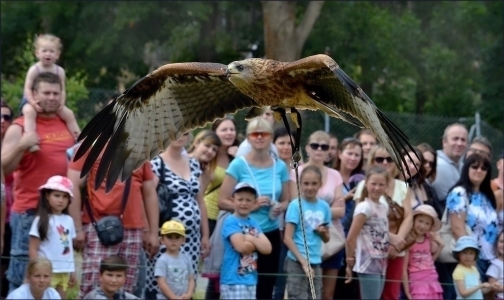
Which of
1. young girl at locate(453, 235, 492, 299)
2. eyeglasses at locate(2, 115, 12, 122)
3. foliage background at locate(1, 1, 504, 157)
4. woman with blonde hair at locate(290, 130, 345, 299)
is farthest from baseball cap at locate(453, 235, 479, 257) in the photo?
foliage background at locate(1, 1, 504, 157)

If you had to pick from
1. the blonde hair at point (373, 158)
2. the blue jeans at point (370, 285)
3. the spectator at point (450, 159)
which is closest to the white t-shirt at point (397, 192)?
the blonde hair at point (373, 158)

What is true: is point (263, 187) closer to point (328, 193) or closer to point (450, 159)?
point (328, 193)

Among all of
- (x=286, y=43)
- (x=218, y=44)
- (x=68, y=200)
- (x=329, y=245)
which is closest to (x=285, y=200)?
(x=329, y=245)

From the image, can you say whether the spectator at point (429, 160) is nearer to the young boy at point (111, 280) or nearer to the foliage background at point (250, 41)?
the young boy at point (111, 280)

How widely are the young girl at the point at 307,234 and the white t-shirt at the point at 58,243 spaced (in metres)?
1.60

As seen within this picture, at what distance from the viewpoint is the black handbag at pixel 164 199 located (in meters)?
7.21

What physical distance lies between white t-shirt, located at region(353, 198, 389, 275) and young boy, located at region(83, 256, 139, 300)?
1.79 metres

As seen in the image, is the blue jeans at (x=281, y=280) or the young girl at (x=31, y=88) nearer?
the young girl at (x=31, y=88)

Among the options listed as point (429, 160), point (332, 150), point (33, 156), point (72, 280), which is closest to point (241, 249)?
point (72, 280)

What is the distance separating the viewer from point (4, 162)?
6.84 meters

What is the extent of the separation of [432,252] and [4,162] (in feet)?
10.8

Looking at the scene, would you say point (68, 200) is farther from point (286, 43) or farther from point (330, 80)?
point (286, 43)

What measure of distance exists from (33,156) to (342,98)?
235cm

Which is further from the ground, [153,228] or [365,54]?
[365,54]
